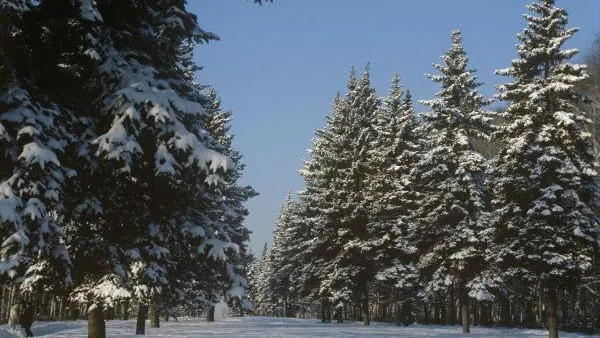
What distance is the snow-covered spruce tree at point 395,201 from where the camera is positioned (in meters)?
38.3

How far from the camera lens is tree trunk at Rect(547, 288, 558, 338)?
24.0 m

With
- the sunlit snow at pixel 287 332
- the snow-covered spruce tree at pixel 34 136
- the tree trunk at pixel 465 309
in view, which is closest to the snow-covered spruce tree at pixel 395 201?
the sunlit snow at pixel 287 332

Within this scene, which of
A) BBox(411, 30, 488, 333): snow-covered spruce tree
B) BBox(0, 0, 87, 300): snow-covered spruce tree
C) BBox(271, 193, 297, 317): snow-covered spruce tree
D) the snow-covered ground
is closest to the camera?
BBox(0, 0, 87, 300): snow-covered spruce tree

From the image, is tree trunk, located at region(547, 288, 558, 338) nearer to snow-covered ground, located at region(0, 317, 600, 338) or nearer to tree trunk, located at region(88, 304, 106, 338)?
snow-covered ground, located at region(0, 317, 600, 338)

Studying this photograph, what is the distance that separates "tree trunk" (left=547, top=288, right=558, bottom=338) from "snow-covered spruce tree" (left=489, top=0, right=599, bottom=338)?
0.14ft

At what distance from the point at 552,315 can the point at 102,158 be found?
21.4 metres

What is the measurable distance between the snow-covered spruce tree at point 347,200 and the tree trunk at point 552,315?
14.2 m

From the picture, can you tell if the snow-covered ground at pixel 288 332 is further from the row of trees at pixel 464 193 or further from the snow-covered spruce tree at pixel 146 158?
the snow-covered spruce tree at pixel 146 158

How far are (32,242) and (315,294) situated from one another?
114 ft

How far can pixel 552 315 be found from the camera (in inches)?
965

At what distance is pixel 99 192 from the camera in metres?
11.1

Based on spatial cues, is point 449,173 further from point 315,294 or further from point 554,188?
point 315,294

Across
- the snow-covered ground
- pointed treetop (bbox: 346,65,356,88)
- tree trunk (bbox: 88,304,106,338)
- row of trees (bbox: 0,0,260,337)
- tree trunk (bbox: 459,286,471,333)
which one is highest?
pointed treetop (bbox: 346,65,356,88)

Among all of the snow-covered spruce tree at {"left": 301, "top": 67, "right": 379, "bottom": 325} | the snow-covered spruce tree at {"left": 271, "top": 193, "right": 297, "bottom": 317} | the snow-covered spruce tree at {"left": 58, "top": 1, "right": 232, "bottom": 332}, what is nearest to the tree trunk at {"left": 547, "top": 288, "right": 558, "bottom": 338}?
the snow-covered spruce tree at {"left": 301, "top": 67, "right": 379, "bottom": 325}
